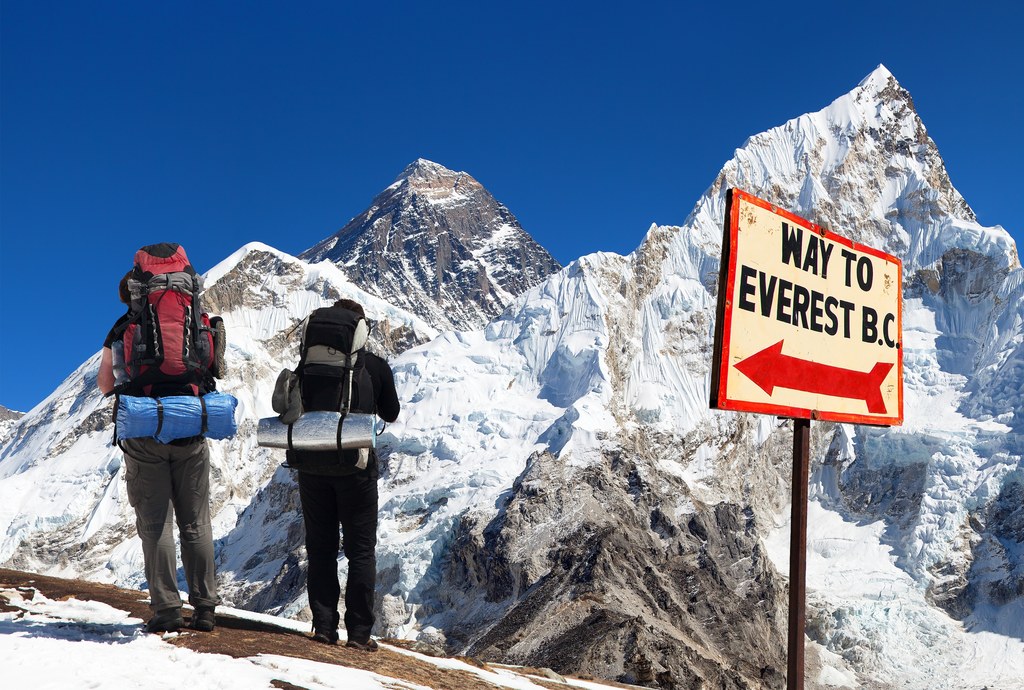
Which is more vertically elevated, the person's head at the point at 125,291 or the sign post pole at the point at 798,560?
the person's head at the point at 125,291

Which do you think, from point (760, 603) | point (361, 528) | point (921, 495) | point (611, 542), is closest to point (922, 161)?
point (921, 495)

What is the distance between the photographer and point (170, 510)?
8.58 m

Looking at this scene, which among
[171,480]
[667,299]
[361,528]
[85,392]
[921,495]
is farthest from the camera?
[85,392]

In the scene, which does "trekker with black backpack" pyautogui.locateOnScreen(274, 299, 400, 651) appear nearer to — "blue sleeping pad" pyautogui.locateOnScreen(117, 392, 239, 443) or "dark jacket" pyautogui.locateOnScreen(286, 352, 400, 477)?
"dark jacket" pyautogui.locateOnScreen(286, 352, 400, 477)

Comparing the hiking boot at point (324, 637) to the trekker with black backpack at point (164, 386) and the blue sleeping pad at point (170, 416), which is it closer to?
the trekker with black backpack at point (164, 386)

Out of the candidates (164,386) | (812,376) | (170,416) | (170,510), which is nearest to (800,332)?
(812,376)

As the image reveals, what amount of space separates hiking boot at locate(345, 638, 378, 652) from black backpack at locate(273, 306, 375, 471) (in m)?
1.89

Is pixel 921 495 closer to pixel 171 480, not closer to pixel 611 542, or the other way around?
pixel 611 542

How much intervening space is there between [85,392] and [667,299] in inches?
3863

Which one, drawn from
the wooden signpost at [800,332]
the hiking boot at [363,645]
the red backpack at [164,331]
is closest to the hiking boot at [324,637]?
the hiking boot at [363,645]

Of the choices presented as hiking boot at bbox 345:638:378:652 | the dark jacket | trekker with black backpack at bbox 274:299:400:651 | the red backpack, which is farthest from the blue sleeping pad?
hiking boot at bbox 345:638:378:652

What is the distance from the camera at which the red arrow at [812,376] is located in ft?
22.5

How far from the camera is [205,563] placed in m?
8.70

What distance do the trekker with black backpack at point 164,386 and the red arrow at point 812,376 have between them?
459 cm
